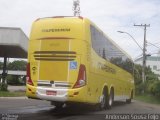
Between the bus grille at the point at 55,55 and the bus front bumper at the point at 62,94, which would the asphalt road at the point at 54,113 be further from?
the bus grille at the point at 55,55

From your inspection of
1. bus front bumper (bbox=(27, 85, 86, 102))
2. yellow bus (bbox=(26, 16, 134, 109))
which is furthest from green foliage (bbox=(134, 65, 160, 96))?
bus front bumper (bbox=(27, 85, 86, 102))

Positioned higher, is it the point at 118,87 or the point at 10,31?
the point at 10,31

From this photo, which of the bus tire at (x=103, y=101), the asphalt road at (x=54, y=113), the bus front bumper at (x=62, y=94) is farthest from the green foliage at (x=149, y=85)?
the bus front bumper at (x=62, y=94)

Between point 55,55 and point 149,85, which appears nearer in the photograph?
point 55,55

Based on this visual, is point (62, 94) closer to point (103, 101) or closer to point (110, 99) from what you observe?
point (103, 101)

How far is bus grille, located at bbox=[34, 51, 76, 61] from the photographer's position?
58.4 ft

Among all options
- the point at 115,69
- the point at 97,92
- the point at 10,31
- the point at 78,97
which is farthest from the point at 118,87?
the point at 10,31

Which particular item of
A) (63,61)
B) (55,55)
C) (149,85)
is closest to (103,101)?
(63,61)

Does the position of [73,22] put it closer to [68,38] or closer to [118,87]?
[68,38]

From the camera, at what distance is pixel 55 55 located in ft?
58.8

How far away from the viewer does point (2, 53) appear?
48.6m

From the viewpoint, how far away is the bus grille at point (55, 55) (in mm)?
17797

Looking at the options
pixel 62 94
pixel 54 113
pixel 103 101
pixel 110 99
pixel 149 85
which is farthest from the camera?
pixel 149 85

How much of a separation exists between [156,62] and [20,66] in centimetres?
4370
